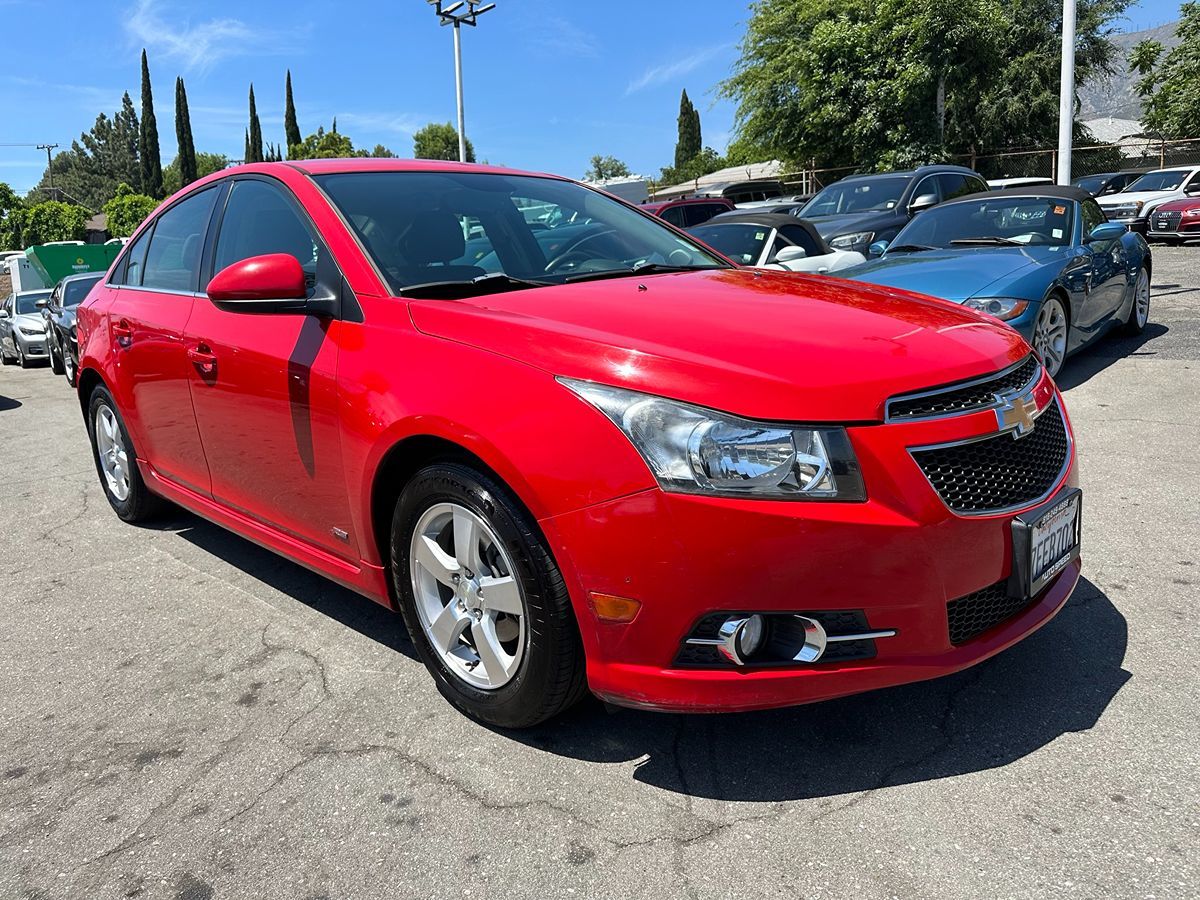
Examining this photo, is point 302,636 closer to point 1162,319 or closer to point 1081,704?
point 1081,704

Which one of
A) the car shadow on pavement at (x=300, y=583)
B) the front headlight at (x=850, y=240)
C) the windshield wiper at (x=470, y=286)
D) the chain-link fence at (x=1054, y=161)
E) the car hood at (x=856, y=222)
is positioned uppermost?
the chain-link fence at (x=1054, y=161)

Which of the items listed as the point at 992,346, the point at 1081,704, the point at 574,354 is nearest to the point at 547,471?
the point at 574,354

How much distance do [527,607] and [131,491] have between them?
10.6ft

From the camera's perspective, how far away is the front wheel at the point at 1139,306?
8.31 metres

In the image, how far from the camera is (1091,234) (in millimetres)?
7125

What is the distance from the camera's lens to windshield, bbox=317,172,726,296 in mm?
3059

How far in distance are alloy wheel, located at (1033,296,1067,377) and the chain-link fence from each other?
23807mm

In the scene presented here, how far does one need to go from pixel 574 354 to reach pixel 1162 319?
9348 millimetres

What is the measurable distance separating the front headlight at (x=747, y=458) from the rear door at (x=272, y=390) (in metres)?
1.22

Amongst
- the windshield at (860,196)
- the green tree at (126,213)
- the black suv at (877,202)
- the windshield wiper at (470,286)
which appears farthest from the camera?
the green tree at (126,213)

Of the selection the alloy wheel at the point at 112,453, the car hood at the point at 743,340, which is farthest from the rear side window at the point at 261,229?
the alloy wheel at the point at 112,453

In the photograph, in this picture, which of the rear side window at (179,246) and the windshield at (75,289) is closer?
the rear side window at (179,246)

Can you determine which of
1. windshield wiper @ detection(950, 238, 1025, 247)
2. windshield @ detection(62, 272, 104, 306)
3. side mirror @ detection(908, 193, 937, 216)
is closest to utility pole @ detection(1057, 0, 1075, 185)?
side mirror @ detection(908, 193, 937, 216)

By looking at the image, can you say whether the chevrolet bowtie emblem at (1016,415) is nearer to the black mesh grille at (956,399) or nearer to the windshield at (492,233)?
the black mesh grille at (956,399)
